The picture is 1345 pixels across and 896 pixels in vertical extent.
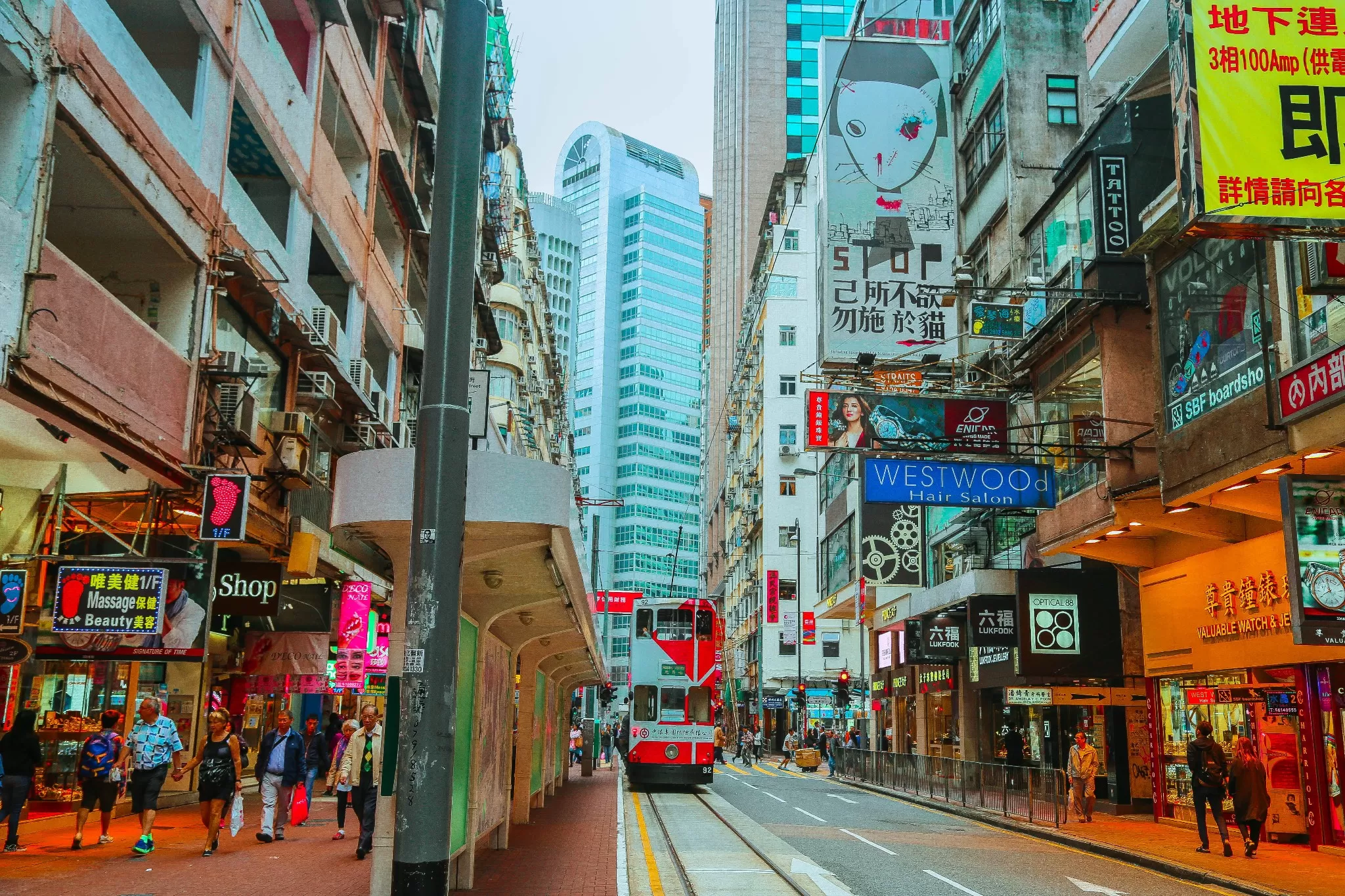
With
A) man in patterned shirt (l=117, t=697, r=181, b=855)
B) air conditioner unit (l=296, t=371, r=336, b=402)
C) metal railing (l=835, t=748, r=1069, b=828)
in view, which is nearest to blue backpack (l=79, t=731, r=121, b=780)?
man in patterned shirt (l=117, t=697, r=181, b=855)

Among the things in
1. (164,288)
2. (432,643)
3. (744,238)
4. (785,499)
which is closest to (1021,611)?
(164,288)

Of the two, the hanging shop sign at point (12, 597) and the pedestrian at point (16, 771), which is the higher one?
the hanging shop sign at point (12, 597)

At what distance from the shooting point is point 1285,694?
55.3 feet

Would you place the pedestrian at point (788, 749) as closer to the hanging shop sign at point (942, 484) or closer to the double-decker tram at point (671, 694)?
the double-decker tram at point (671, 694)

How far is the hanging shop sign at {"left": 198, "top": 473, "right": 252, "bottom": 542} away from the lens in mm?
12789

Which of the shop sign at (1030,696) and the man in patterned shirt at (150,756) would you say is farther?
the shop sign at (1030,696)

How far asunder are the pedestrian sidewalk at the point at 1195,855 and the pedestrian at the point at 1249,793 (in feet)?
1.19

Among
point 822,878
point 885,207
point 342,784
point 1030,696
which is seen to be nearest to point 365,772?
point 342,784

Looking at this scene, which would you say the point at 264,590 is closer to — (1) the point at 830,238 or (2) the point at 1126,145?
(1) the point at 830,238

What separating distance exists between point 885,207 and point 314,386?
12.9 metres

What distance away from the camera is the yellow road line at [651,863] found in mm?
11531

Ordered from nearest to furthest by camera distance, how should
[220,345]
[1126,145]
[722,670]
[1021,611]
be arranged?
[220,345], [1126,145], [1021,611], [722,670]

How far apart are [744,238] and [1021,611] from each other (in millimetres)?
84436

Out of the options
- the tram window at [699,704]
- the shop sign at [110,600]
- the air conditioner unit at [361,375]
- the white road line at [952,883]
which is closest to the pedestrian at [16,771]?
the shop sign at [110,600]
